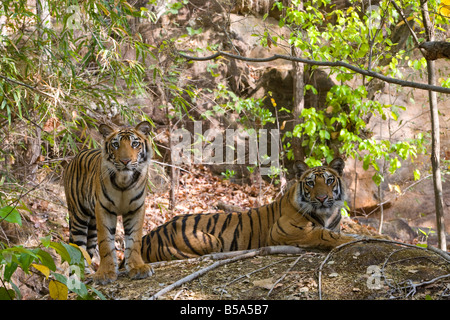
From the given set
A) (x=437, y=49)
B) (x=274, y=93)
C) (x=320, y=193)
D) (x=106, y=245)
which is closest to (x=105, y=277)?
(x=106, y=245)

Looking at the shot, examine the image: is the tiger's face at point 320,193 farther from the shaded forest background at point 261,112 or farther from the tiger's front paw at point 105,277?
the shaded forest background at point 261,112

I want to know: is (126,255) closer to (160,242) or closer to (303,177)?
(160,242)

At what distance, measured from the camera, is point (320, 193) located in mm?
3990

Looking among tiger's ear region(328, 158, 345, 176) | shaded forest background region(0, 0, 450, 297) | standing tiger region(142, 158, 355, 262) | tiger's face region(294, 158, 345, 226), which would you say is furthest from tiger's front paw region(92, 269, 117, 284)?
tiger's ear region(328, 158, 345, 176)

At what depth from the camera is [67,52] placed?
4180 millimetres

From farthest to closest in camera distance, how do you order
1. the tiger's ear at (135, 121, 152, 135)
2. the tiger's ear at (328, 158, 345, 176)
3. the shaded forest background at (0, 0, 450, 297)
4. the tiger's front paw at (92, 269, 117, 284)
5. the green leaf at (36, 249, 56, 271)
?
the shaded forest background at (0, 0, 450, 297) → the tiger's ear at (328, 158, 345, 176) → the tiger's ear at (135, 121, 152, 135) → the tiger's front paw at (92, 269, 117, 284) → the green leaf at (36, 249, 56, 271)

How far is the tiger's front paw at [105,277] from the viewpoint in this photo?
3.59 meters

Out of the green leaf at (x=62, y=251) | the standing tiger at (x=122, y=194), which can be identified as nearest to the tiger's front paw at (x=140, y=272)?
the standing tiger at (x=122, y=194)

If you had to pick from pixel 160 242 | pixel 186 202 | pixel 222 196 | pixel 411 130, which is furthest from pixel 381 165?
pixel 160 242

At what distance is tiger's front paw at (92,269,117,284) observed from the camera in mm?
3595

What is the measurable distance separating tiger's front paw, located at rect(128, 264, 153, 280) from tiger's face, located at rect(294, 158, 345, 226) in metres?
1.40

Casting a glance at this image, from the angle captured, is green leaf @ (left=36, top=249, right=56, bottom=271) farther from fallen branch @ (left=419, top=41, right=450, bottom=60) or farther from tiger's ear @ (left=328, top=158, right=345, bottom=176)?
tiger's ear @ (left=328, top=158, right=345, bottom=176)

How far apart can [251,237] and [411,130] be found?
17.8 feet
